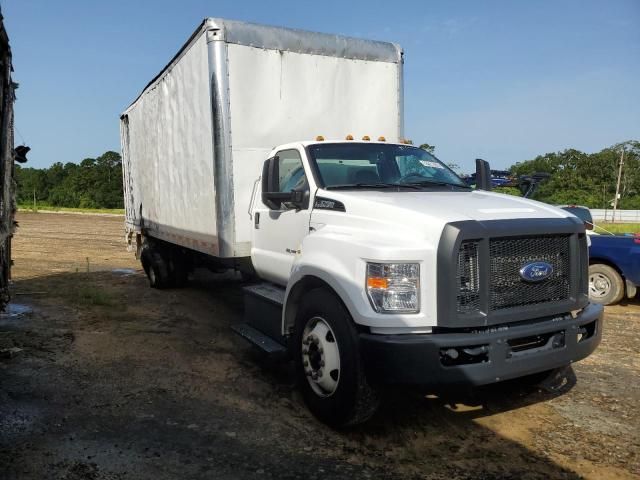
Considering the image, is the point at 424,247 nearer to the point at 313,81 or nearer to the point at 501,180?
the point at 313,81

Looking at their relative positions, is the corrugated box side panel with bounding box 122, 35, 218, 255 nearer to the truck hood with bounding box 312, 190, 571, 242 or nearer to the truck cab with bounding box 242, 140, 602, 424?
the truck cab with bounding box 242, 140, 602, 424

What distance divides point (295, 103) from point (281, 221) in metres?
1.62

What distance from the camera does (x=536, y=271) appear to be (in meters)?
3.49

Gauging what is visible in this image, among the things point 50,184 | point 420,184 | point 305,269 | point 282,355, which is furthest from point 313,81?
point 50,184

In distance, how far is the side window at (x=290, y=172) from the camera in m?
4.75

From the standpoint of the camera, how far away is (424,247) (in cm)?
331

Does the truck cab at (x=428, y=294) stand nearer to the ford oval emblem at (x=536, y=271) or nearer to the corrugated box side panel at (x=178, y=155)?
the ford oval emblem at (x=536, y=271)

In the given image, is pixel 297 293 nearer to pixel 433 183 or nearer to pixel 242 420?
pixel 242 420

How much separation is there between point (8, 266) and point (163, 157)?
2831 mm

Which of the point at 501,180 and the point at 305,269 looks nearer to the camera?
the point at 305,269

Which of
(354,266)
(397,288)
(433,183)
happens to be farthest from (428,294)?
(433,183)

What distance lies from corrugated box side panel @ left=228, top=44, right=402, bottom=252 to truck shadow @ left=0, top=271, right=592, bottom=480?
146 cm

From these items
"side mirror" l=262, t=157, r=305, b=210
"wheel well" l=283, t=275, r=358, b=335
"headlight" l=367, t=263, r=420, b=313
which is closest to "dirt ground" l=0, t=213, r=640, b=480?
"wheel well" l=283, t=275, r=358, b=335

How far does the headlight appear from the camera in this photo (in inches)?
130
